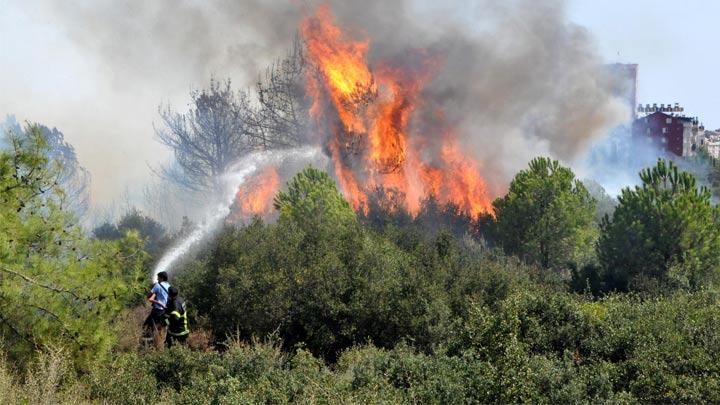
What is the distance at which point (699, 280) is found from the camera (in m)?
40.8

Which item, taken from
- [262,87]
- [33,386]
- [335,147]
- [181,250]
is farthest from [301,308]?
[262,87]

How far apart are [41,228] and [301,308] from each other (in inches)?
409

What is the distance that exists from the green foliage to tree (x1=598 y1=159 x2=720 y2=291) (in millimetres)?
29448

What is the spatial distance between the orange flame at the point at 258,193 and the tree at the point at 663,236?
97.3ft

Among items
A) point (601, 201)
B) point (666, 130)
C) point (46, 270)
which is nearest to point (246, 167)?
point (601, 201)

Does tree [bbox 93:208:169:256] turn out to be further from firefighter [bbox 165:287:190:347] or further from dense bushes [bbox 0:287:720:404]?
dense bushes [bbox 0:287:720:404]

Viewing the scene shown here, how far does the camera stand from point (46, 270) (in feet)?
50.3

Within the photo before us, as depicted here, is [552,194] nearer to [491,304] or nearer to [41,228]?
[491,304]

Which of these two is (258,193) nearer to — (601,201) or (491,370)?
(601,201)

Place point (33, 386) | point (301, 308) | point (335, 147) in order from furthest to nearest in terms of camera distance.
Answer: point (335, 147) < point (301, 308) < point (33, 386)

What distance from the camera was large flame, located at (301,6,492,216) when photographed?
236 ft

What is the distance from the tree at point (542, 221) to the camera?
4972 centimetres

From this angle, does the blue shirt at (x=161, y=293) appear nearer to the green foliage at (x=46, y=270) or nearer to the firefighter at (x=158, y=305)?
the firefighter at (x=158, y=305)

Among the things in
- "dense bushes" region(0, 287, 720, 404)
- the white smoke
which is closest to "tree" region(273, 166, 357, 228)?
the white smoke
